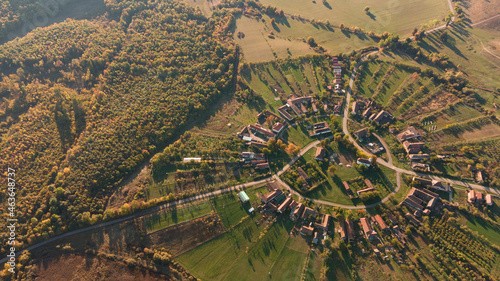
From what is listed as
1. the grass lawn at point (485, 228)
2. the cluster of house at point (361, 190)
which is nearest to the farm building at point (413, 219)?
the cluster of house at point (361, 190)

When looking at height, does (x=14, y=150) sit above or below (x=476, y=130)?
below

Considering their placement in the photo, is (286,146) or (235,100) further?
(235,100)

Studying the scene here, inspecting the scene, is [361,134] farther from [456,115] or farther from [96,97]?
[96,97]

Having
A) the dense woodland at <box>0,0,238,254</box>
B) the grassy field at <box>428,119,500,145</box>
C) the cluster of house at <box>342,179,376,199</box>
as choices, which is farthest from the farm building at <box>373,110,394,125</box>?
the dense woodland at <box>0,0,238,254</box>

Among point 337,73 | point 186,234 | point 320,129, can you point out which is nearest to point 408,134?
point 320,129

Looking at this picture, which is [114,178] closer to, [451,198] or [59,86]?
[59,86]

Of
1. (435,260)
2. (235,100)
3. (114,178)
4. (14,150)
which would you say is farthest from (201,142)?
(435,260)
